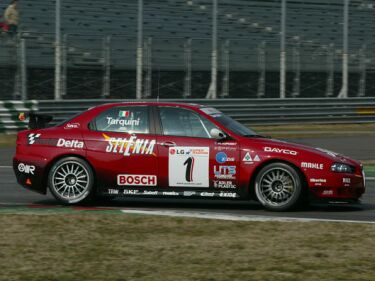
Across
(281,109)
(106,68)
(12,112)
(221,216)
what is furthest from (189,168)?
(281,109)

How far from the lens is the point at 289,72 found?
2861cm

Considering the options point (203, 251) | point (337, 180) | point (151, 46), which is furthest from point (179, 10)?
point (203, 251)

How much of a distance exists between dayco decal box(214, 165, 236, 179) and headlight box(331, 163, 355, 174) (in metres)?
1.18

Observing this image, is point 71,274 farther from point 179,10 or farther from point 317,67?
point 317,67

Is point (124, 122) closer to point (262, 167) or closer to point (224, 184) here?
point (224, 184)

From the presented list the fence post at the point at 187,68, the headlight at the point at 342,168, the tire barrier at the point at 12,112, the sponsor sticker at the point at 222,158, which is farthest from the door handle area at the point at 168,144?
the fence post at the point at 187,68

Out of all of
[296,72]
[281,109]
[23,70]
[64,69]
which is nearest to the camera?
[23,70]

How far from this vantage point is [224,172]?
10758 millimetres

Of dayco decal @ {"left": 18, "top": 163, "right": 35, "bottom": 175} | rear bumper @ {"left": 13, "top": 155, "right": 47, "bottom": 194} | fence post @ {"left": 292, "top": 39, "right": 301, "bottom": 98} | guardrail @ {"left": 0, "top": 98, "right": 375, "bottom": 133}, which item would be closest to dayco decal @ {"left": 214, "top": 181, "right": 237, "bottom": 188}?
rear bumper @ {"left": 13, "top": 155, "right": 47, "bottom": 194}

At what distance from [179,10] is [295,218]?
Result: 18304mm

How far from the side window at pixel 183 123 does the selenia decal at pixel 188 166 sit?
0.23 meters

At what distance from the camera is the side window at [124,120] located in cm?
1118

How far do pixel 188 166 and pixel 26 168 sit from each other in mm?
2100

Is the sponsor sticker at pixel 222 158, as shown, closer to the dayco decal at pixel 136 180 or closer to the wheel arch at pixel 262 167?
the wheel arch at pixel 262 167
